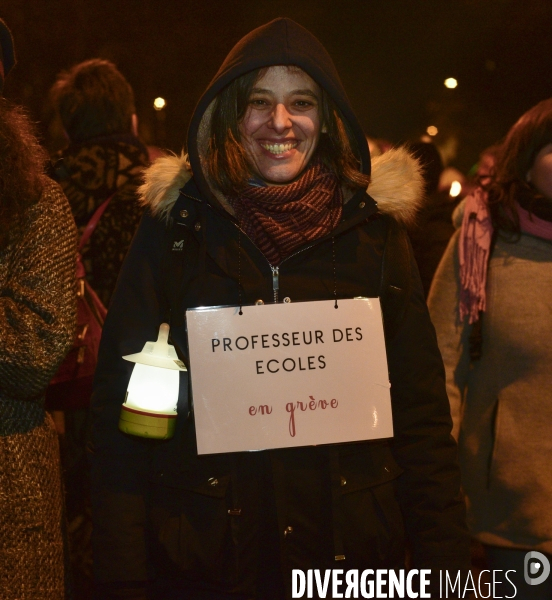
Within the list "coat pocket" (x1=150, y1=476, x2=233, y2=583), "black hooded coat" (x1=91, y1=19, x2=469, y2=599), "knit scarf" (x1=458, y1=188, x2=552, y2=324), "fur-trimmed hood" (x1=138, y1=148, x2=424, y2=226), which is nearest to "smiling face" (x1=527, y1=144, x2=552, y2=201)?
"knit scarf" (x1=458, y1=188, x2=552, y2=324)

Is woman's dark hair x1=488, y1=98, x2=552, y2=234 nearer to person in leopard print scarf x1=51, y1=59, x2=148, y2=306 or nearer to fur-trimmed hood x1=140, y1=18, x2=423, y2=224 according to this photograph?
fur-trimmed hood x1=140, y1=18, x2=423, y2=224

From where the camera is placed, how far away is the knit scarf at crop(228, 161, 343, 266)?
1960 millimetres

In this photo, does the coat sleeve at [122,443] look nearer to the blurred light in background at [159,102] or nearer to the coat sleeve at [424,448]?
the coat sleeve at [424,448]

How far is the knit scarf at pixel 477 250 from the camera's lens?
2.76 meters

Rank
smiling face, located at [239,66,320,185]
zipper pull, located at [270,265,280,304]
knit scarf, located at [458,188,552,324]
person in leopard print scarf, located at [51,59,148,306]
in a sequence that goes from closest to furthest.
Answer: zipper pull, located at [270,265,280,304]
smiling face, located at [239,66,320,185]
knit scarf, located at [458,188,552,324]
person in leopard print scarf, located at [51,59,148,306]

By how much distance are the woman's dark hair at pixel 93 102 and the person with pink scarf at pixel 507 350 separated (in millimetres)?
1586

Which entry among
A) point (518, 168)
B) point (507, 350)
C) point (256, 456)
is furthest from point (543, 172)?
point (256, 456)

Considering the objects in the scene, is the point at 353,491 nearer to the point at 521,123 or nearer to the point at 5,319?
the point at 5,319

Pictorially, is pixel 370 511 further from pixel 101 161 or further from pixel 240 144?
pixel 101 161

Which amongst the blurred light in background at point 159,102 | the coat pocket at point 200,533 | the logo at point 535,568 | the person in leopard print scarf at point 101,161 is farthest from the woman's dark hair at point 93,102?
the blurred light in background at point 159,102

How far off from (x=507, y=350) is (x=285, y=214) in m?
1.15

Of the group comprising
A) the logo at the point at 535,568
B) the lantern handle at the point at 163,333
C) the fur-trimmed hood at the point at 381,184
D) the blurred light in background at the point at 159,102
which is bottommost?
the logo at the point at 535,568

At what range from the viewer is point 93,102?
336 centimetres

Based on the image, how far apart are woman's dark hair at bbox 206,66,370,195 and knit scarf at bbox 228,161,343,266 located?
0.20ft
